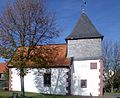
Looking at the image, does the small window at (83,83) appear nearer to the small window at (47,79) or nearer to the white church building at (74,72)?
the white church building at (74,72)

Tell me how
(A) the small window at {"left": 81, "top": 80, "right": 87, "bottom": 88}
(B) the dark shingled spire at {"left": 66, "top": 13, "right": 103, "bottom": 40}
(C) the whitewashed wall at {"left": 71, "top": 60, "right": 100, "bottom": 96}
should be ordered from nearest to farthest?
(C) the whitewashed wall at {"left": 71, "top": 60, "right": 100, "bottom": 96}, (A) the small window at {"left": 81, "top": 80, "right": 87, "bottom": 88}, (B) the dark shingled spire at {"left": 66, "top": 13, "right": 103, "bottom": 40}

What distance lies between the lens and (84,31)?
119 ft

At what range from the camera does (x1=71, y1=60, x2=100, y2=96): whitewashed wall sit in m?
34.2

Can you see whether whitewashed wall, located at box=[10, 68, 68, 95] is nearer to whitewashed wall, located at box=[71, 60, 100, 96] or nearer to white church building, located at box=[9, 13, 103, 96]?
white church building, located at box=[9, 13, 103, 96]

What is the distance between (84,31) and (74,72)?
5.43m

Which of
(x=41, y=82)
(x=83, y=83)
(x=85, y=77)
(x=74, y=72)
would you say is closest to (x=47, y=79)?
(x=41, y=82)

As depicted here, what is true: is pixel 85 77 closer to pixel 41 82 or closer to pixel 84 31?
pixel 41 82

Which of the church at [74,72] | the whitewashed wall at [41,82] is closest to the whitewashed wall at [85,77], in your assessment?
the church at [74,72]

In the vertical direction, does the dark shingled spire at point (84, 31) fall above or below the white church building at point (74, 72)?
above

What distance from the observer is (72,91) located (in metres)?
34.2

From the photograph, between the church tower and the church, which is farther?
the church tower

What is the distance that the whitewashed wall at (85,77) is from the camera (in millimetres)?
34219

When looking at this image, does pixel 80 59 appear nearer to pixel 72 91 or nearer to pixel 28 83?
pixel 72 91

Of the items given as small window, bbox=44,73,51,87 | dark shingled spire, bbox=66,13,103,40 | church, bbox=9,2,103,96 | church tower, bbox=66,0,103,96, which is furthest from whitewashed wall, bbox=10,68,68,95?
dark shingled spire, bbox=66,13,103,40
